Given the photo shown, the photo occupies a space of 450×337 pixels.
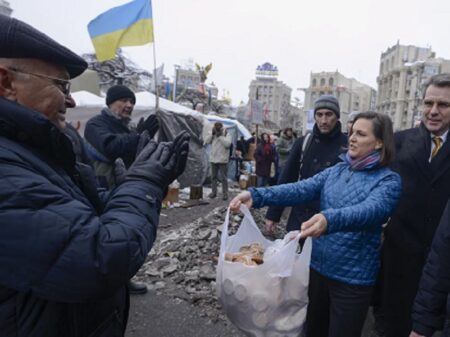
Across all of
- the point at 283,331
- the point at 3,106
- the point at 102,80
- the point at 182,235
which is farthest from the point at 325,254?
the point at 102,80

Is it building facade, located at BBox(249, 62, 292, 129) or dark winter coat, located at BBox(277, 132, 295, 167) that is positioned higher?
building facade, located at BBox(249, 62, 292, 129)

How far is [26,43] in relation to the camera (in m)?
1.08

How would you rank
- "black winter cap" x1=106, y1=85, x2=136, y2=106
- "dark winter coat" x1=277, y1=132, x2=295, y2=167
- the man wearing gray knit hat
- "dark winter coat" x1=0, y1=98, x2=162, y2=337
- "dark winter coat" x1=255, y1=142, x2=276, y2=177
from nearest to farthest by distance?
"dark winter coat" x1=0, y1=98, x2=162, y2=337, the man wearing gray knit hat, "black winter cap" x1=106, y1=85, x2=136, y2=106, "dark winter coat" x1=255, y1=142, x2=276, y2=177, "dark winter coat" x1=277, y1=132, x2=295, y2=167

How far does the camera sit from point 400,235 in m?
2.55

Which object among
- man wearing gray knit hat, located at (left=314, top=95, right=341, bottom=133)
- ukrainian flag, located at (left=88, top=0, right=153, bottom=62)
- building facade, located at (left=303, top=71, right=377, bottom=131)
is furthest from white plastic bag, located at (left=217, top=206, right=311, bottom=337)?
building facade, located at (left=303, top=71, right=377, bottom=131)

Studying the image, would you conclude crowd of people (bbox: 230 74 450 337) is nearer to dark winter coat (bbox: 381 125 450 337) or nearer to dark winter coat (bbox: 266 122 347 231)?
dark winter coat (bbox: 381 125 450 337)

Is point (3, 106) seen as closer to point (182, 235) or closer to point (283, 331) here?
point (283, 331)

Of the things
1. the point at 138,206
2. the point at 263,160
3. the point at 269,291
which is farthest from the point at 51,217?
the point at 263,160

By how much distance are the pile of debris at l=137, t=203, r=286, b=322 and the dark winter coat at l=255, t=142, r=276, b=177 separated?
463 cm

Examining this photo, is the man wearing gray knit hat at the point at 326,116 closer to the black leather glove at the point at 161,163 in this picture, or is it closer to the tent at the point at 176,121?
the black leather glove at the point at 161,163

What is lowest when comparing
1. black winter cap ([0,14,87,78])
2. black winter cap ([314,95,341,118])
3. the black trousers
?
the black trousers

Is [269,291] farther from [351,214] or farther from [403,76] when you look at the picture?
[403,76]

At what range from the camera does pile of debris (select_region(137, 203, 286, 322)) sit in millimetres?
3760

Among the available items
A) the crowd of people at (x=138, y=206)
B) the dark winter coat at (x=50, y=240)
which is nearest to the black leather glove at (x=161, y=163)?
the crowd of people at (x=138, y=206)
